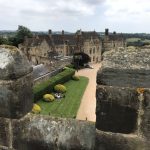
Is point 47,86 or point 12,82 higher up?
point 12,82

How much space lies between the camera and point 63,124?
4.10 meters

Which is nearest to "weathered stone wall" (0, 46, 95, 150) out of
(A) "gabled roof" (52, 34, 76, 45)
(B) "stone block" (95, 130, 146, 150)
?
(B) "stone block" (95, 130, 146, 150)

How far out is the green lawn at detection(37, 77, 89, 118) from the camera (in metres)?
30.9

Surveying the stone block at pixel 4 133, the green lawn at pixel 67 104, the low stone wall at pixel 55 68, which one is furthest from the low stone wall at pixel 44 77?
the stone block at pixel 4 133

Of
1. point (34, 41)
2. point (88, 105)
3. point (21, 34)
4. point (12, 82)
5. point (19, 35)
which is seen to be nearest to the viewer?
point (12, 82)

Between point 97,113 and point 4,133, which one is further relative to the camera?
point 4,133

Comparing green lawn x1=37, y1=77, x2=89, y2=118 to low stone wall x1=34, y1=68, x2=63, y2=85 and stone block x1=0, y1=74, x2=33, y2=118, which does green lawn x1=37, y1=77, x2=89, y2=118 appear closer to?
low stone wall x1=34, y1=68, x2=63, y2=85

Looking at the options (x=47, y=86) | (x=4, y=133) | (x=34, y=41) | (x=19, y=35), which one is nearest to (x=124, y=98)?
(x=4, y=133)

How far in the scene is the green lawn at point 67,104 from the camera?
30.9m

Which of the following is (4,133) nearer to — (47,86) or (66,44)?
(47,86)

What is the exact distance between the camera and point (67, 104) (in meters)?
35.0

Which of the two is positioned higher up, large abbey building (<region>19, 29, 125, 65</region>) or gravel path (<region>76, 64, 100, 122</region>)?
large abbey building (<region>19, 29, 125, 65</region>)

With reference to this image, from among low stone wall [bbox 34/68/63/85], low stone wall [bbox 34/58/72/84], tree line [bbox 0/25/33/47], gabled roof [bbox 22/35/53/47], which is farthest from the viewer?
tree line [bbox 0/25/33/47]

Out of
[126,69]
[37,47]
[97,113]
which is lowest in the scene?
[37,47]
